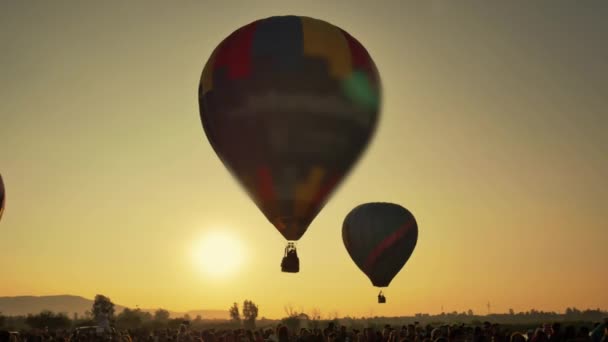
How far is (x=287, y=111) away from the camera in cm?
2478

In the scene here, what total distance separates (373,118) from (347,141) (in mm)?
1769

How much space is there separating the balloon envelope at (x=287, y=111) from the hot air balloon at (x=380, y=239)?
1757cm

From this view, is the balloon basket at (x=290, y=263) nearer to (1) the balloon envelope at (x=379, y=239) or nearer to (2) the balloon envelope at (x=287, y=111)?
(2) the balloon envelope at (x=287, y=111)

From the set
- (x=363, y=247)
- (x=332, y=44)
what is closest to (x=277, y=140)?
(x=332, y=44)

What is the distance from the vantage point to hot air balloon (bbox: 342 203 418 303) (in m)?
42.9

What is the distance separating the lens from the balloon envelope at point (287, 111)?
24781 mm

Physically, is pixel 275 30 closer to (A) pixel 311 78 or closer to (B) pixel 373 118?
(A) pixel 311 78

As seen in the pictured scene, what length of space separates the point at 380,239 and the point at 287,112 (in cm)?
2008

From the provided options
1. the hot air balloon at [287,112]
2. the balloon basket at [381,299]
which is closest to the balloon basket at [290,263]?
the hot air balloon at [287,112]

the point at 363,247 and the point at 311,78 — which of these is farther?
the point at 363,247

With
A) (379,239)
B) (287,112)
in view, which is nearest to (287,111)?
(287,112)

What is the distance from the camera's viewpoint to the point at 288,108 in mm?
24797

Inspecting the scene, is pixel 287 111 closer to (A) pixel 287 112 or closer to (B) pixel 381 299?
(A) pixel 287 112

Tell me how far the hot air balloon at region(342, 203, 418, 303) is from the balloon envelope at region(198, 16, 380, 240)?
1757 centimetres
